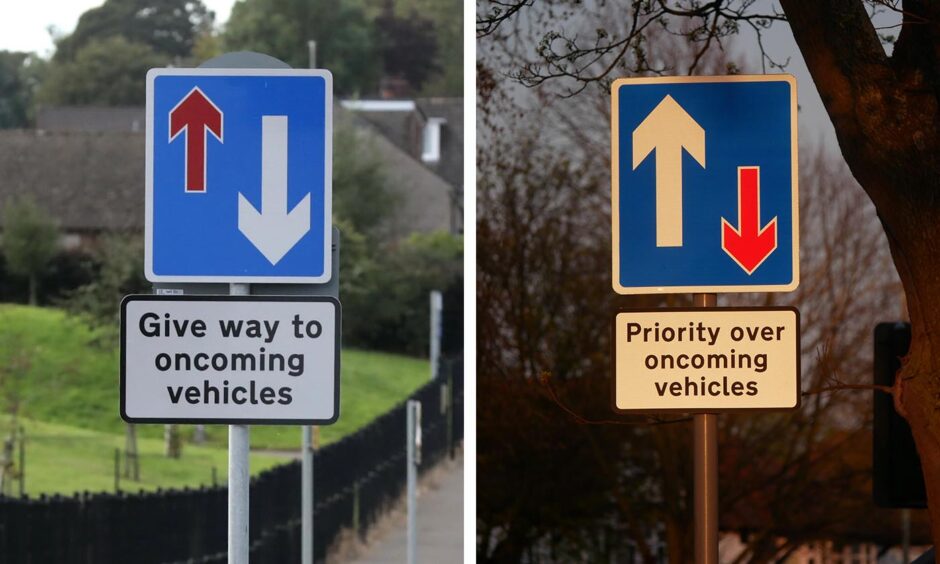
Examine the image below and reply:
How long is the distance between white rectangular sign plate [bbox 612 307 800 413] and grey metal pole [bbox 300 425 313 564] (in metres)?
19.8

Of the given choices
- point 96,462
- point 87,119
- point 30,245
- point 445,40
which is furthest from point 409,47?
point 96,462

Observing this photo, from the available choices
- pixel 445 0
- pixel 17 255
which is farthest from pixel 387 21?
pixel 17 255

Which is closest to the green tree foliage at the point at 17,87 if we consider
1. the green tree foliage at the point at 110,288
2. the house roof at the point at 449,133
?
the green tree foliage at the point at 110,288

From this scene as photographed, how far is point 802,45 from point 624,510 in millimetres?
7465

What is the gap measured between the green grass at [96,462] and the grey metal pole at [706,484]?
32.7 metres

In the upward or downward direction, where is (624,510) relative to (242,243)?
downward

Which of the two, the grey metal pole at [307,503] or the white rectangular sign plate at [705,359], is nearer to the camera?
the white rectangular sign plate at [705,359]

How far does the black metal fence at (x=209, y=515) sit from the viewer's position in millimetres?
19875

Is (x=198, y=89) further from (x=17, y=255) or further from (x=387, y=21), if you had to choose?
(x=387, y=21)

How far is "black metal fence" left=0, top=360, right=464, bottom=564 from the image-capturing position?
1988 cm

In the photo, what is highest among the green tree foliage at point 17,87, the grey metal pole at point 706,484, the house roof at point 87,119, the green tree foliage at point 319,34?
the green tree foliage at point 319,34

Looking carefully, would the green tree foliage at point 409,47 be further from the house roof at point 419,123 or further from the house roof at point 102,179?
the house roof at point 102,179

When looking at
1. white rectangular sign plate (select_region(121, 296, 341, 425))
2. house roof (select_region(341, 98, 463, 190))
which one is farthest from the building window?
white rectangular sign plate (select_region(121, 296, 341, 425))

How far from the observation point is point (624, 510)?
1140 centimetres
